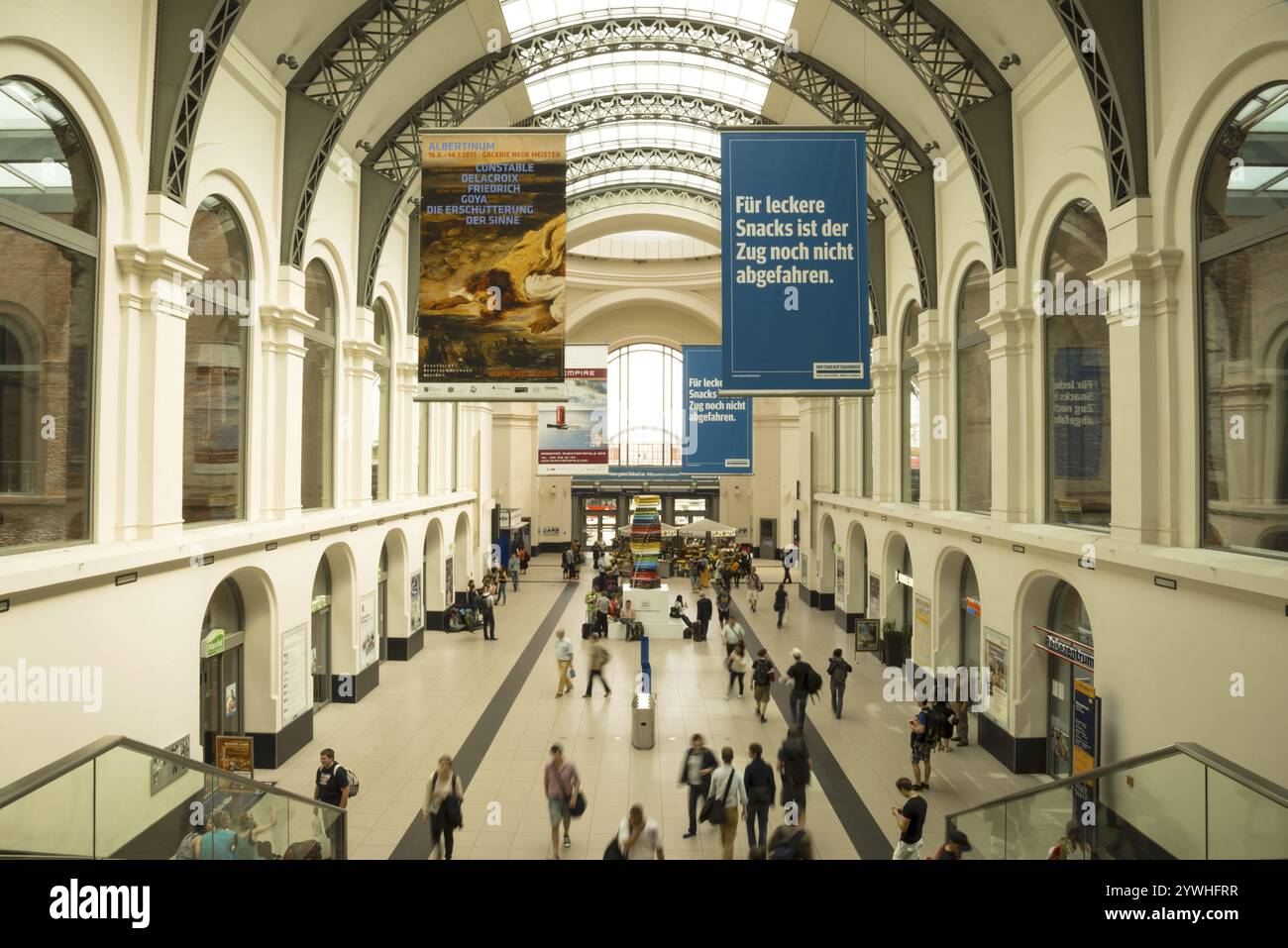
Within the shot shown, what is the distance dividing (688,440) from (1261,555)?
863 inches

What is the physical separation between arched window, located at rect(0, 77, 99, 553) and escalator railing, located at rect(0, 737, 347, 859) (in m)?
2.85

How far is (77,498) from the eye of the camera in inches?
309

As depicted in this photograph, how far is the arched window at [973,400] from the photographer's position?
45.2 ft

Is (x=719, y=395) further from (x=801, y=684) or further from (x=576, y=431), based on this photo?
(x=576, y=431)

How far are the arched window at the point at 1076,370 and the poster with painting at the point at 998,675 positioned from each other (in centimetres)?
221

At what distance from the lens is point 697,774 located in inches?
342

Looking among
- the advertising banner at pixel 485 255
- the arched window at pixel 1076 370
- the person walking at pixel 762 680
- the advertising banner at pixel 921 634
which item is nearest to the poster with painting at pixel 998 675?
the arched window at pixel 1076 370

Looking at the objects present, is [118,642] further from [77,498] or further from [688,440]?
[688,440]

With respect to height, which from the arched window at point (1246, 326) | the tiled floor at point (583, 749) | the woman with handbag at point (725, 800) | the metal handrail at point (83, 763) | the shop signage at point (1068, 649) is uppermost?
the arched window at point (1246, 326)

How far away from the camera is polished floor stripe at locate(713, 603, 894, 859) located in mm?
8781

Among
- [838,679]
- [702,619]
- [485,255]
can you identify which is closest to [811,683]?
[838,679]

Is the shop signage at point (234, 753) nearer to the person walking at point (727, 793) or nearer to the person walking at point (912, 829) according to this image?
the person walking at point (727, 793)

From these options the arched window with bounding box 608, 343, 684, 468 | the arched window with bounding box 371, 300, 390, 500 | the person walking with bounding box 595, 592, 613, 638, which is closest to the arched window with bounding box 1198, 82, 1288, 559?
the person walking with bounding box 595, 592, 613, 638

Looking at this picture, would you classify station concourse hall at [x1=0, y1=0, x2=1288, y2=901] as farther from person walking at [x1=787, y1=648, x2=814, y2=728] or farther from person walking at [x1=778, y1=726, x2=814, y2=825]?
person walking at [x1=787, y1=648, x2=814, y2=728]
